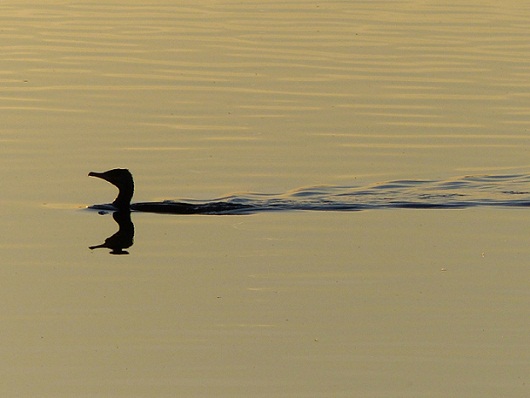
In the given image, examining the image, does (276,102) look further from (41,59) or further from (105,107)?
(41,59)

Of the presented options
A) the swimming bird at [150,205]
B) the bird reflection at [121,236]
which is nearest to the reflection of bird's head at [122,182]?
the swimming bird at [150,205]

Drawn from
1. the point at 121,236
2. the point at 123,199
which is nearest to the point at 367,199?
the point at 123,199

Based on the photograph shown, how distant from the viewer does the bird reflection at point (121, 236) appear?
19.0 m

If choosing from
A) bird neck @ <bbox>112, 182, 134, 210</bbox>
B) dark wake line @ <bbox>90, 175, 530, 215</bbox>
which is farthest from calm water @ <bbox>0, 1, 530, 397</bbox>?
bird neck @ <bbox>112, 182, 134, 210</bbox>

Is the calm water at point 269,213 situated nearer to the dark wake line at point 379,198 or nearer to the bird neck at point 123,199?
the dark wake line at point 379,198

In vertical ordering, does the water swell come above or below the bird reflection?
above

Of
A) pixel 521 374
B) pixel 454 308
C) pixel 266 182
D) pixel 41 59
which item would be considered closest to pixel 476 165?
pixel 266 182

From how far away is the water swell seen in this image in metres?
21.0

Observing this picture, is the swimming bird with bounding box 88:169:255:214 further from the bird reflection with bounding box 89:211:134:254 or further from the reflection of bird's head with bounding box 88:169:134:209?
the bird reflection with bounding box 89:211:134:254

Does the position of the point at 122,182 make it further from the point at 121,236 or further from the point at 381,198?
the point at 381,198

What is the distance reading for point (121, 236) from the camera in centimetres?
1991

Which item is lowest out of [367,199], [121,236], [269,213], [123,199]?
[121,236]

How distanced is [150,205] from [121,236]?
4.38 ft

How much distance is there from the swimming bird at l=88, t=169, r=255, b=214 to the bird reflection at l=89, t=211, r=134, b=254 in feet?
0.71
